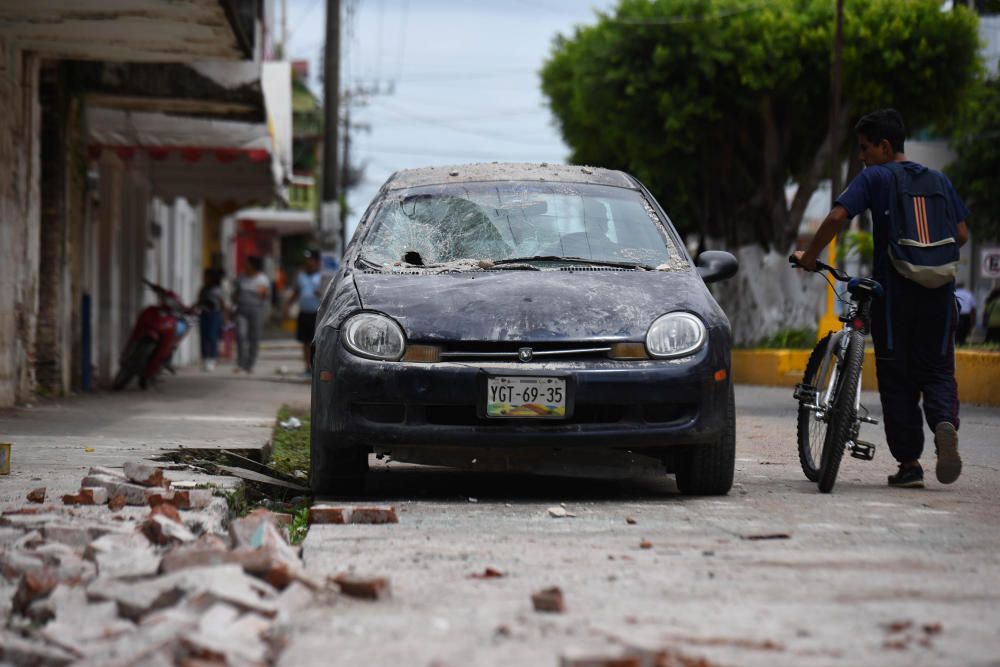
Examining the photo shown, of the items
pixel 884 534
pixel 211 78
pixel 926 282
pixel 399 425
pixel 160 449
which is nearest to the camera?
pixel 884 534

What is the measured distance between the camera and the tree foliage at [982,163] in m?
40.5

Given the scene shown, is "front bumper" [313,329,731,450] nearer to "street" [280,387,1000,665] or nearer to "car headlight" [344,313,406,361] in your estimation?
"car headlight" [344,313,406,361]

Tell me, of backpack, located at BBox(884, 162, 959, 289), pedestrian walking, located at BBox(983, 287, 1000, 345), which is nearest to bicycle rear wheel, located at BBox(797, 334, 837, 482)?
backpack, located at BBox(884, 162, 959, 289)

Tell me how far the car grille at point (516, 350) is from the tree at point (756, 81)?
23.2 meters

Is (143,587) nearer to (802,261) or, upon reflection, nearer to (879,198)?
(802,261)

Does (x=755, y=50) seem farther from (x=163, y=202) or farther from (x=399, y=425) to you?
(x=399, y=425)

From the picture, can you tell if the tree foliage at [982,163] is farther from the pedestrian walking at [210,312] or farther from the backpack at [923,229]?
the backpack at [923,229]

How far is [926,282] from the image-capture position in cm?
723

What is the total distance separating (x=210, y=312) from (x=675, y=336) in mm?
13081

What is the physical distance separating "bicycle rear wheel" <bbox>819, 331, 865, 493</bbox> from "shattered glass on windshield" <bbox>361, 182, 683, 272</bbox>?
2.97ft

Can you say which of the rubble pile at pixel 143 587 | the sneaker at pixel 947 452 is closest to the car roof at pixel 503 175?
the sneaker at pixel 947 452

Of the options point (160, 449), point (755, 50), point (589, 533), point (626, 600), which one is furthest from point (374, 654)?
point (755, 50)

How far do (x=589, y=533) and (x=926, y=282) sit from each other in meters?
2.46

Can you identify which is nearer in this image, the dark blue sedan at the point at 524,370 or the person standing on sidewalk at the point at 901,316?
the dark blue sedan at the point at 524,370
